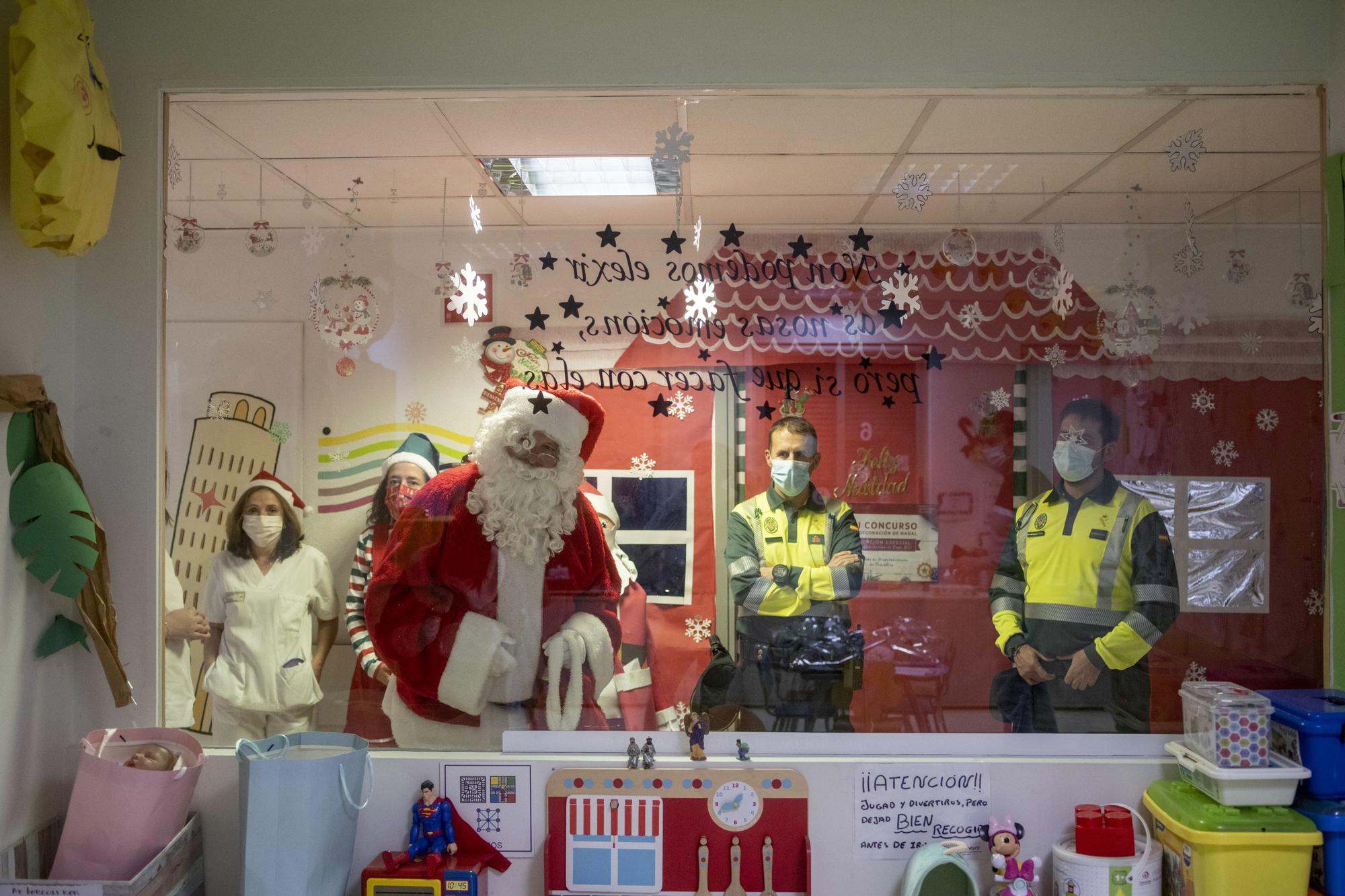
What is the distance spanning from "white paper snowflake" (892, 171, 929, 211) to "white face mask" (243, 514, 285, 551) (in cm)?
175

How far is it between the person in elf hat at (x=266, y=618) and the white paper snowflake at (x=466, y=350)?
21.0 inches

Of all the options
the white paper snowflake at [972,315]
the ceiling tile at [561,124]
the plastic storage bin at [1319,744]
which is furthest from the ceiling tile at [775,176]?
the plastic storage bin at [1319,744]

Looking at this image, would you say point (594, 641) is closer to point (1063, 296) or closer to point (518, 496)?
point (518, 496)

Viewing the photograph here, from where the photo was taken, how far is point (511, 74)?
216cm

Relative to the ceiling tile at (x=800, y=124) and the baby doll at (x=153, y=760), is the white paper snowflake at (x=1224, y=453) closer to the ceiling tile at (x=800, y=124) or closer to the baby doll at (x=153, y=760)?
the ceiling tile at (x=800, y=124)

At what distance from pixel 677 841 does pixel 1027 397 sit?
1376mm

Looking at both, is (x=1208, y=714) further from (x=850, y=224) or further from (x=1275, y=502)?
(x=850, y=224)

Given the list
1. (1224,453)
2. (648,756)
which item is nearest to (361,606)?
(648,756)

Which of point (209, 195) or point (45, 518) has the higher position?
point (209, 195)

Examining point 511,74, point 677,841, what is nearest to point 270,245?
point 511,74

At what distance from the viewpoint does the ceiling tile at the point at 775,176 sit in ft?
7.24

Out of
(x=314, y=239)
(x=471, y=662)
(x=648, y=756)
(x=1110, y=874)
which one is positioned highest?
(x=314, y=239)

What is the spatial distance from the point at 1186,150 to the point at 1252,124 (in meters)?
0.16

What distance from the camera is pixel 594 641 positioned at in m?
2.19
